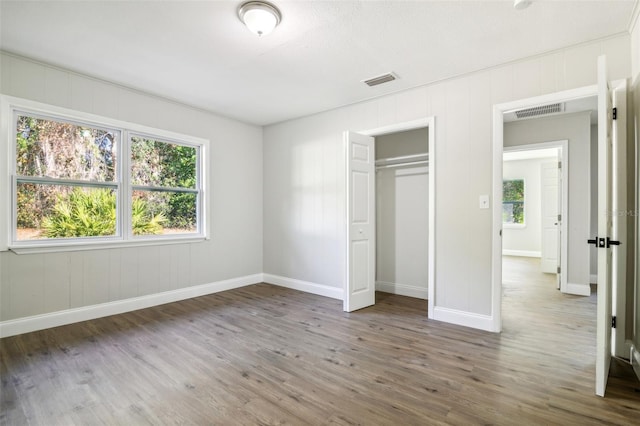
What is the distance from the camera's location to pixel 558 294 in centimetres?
464

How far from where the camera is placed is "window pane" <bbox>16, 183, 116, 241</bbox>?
3.20m

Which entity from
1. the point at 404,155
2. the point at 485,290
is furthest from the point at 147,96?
the point at 485,290

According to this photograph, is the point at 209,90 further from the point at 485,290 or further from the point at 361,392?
the point at 485,290

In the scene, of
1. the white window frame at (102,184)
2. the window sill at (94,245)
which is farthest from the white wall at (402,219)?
the window sill at (94,245)

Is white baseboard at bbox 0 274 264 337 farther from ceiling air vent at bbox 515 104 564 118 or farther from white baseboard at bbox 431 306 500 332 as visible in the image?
ceiling air vent at bbox 515 104 564 118

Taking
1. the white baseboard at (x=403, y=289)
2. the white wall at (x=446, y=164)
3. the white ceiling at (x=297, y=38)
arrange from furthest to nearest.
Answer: the white baseboard at (x=403, y=289)
the white wall at (x=446, y=164)
the white ceiling at (x=297, y=38)

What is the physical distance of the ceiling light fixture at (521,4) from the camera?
7.16 feet

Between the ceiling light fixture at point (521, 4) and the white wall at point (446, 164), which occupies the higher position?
the ceiling light fixture at point (521, 4)

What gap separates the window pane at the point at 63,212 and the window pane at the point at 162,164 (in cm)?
46

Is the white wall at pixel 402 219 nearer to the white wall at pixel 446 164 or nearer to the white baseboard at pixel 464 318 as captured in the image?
the white wall at pixel 446 164

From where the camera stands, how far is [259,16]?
Result: 2.30 m

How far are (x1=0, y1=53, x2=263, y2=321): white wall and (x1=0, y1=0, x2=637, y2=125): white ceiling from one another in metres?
0.26

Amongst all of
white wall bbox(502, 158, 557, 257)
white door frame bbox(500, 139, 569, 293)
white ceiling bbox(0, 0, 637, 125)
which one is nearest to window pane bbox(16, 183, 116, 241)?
white ceiling bbox(0, 0, 637, 125)

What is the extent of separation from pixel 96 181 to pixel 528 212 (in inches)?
388
